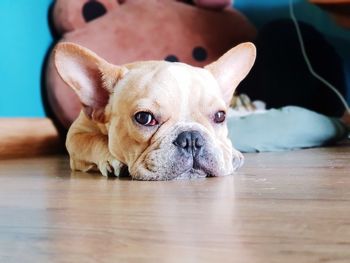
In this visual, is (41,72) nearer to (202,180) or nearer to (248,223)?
(202,180)

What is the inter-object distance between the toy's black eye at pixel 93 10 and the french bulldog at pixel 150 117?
0.86m

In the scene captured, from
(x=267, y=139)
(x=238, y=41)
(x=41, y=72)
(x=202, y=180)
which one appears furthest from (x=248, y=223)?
(x=238, y=41)

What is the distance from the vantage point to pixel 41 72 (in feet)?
6.86

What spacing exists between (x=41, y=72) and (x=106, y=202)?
51.1 inches

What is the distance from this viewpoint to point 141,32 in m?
2.20

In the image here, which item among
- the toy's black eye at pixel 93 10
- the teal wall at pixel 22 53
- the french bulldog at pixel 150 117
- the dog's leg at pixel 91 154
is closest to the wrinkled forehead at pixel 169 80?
the french bulldog at pixel 150 117

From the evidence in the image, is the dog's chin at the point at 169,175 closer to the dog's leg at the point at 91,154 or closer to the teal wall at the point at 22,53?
the dog's leg at the point at 91,154

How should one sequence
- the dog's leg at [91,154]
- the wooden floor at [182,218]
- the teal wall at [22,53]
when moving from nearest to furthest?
the wooden floor at [182,218] < the dog's leg at [91,154] < the teal wall at [22,53]

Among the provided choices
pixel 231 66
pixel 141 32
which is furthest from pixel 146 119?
pixel 141 32

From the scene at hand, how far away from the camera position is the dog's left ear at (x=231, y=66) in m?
1.38

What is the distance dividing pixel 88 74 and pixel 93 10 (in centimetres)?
94

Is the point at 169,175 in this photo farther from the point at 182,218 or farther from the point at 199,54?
the point at 199,54

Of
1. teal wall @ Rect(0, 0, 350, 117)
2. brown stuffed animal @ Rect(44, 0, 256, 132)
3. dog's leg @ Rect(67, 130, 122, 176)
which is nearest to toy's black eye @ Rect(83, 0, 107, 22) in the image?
brown stuffed animal @ Rect(44, 0, 256, 132)

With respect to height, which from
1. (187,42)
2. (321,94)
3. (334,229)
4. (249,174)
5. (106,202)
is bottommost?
(321,94)
